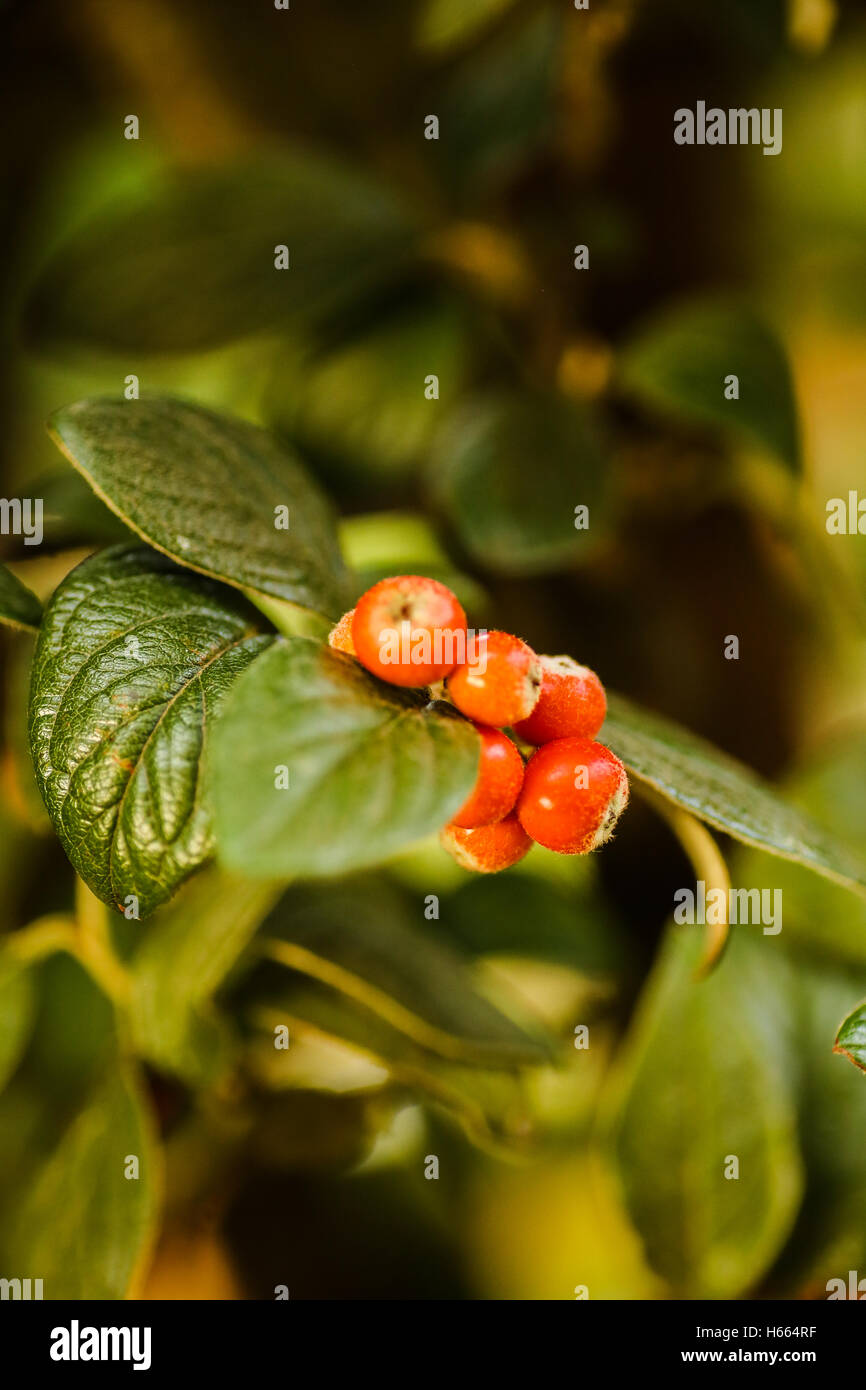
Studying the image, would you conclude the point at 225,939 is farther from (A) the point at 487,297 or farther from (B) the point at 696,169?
(B) the point at 696,169

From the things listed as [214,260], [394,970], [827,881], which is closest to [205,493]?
[394,970]

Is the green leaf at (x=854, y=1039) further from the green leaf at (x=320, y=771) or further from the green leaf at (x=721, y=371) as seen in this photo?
A: the green leaf at (x=721, y=371)

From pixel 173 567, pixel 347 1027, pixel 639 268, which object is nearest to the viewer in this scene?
pixel 173 567

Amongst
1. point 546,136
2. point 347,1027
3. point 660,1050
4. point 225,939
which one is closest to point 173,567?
point 225,939

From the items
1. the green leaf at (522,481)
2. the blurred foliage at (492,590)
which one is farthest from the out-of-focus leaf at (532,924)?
the green leaf at (522,481)

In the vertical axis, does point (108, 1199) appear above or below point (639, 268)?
below

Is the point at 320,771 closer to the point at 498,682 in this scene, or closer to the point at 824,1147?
the point at 498,682

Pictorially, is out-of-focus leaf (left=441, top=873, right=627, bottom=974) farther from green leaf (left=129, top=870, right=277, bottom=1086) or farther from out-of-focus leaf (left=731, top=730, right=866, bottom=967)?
green leaf (left=129, top=870, right=277, bottom=1086)

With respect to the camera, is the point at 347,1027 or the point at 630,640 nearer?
the point at 347,1027

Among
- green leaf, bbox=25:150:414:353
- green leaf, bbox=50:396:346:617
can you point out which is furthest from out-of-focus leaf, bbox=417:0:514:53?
green leaf, bbox=50:396:346:617
